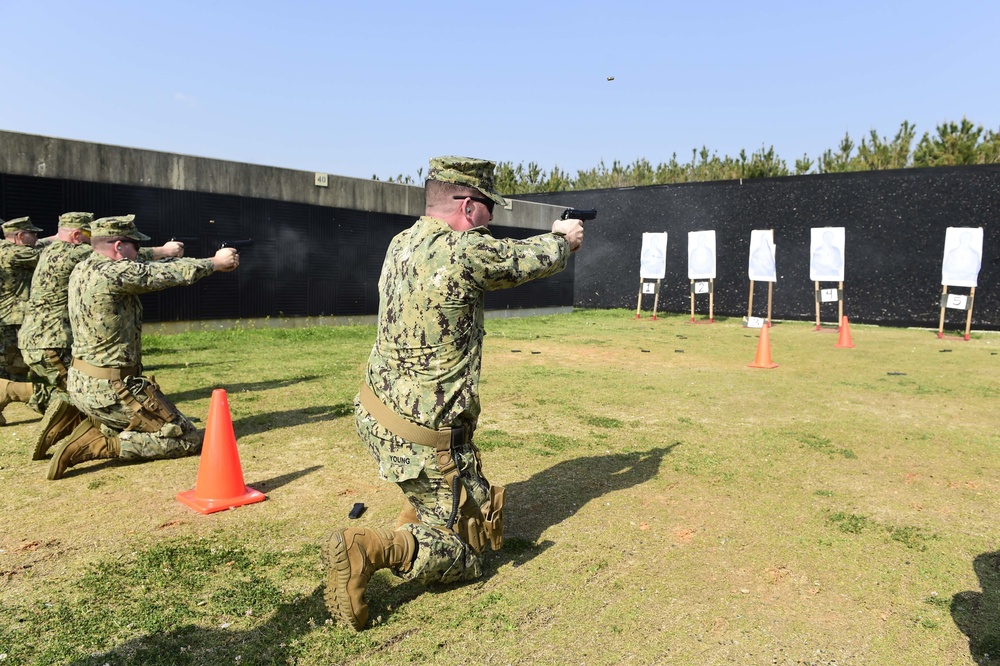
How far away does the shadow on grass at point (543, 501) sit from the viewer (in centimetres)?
336

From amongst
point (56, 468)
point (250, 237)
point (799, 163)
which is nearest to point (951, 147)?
point (799, 163)

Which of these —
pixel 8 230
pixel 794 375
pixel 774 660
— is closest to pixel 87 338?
pixel 8 230

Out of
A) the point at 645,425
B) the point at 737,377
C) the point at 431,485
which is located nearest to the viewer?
the point at 431,485

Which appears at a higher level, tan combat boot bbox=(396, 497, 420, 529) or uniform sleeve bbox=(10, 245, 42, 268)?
uniform sleeve bbox=(10, 245, 42, 268)

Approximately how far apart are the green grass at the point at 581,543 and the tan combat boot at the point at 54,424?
0.17m

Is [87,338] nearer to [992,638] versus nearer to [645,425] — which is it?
[645,425]

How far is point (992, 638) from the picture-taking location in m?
2.95

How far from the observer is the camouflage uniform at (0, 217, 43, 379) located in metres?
7.37

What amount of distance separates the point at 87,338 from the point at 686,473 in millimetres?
4460

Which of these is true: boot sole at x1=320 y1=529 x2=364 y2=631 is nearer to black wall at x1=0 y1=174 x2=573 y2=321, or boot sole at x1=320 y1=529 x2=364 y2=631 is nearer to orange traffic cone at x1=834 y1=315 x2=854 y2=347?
black wall at x1=0 y1=174 x2=573 y2=321

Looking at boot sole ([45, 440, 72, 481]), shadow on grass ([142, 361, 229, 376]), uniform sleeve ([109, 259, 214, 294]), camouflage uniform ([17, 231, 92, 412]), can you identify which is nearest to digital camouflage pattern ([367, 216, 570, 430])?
uniform sleeve ([109, 259, 214, 294])

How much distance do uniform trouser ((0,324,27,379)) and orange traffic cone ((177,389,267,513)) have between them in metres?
4.24

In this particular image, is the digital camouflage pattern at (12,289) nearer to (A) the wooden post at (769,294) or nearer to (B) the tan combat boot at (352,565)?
(B) the tan combat boot at (352,565)

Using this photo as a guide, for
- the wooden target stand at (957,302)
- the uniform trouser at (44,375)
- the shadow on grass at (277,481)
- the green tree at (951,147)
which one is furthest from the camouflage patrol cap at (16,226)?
the green tree at (951,147)
